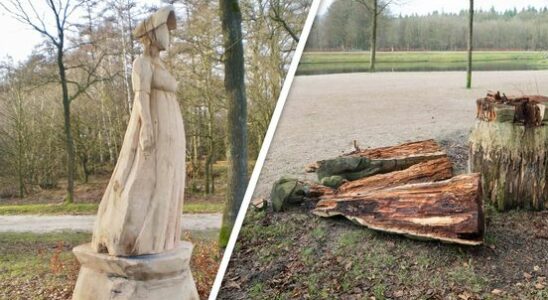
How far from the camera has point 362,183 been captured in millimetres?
2844

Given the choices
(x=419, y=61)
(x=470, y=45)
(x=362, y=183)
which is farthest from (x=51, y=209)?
(x=470, y=45)

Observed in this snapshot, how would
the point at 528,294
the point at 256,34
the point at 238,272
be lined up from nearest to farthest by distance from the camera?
the point at 528,294 < the point at 238,272 < the point at 256,34

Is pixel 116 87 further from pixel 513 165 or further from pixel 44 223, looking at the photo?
pixel 513 165

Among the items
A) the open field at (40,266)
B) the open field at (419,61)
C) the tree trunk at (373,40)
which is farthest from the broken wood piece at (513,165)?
the open field at (40,266)

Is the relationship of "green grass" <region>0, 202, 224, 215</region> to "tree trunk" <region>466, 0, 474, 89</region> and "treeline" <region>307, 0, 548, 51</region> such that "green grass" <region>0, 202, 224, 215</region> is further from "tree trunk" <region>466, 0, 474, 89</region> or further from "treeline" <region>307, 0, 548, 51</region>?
"tree trunk" <region>466, 0, 474, 89</region>

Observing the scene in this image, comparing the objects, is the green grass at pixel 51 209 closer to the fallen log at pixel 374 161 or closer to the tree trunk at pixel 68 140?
the tree trunk at pixel 68 140

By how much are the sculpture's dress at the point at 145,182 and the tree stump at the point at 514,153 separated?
132 cm

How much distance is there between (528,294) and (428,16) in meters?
1.25

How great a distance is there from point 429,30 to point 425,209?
2.60 ft

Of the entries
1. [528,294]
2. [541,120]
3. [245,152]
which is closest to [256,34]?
[245,152]

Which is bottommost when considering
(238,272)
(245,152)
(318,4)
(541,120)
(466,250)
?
(238,272)

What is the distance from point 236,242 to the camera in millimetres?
3045

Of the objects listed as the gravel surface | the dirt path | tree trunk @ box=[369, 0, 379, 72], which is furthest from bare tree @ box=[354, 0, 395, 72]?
the dirt path

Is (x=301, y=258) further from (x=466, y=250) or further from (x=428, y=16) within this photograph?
(x=428, y=16)
